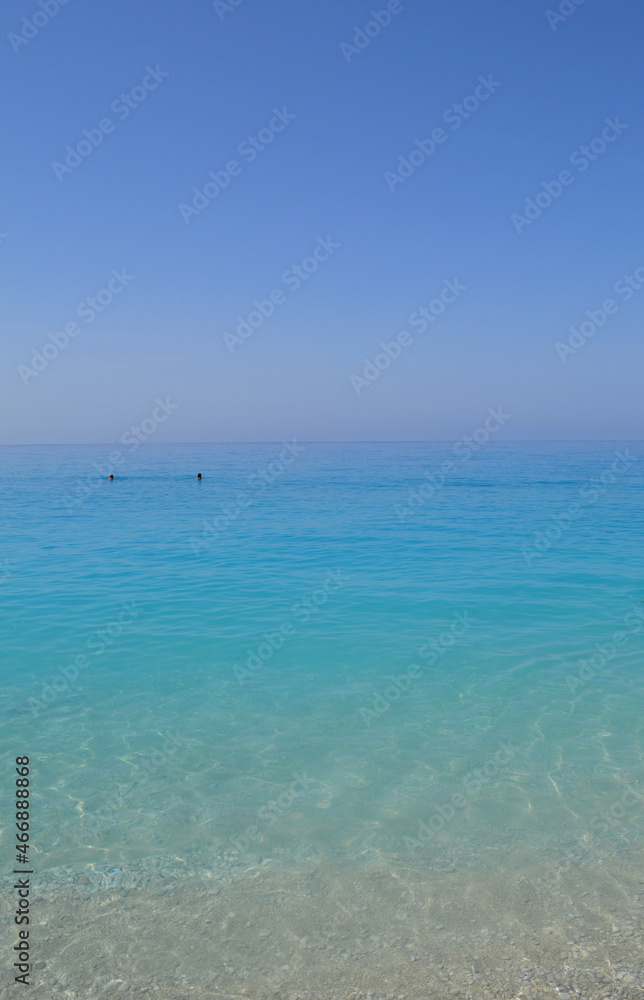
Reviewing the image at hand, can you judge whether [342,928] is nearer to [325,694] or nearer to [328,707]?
[328,707]

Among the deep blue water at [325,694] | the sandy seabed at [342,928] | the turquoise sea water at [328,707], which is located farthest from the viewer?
the deep blue water at [325,694]

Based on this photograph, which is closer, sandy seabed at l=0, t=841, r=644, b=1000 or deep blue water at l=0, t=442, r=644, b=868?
sandy seabed at l=0, t=841, r=644, b=1000

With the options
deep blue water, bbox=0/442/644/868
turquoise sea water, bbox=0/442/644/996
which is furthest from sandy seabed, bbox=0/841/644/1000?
deep blue water, bbox=0/442/644/868

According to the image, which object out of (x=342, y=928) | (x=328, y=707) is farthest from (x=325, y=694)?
(x=342, y=928)

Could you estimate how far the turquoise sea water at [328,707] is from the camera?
7.69 metres

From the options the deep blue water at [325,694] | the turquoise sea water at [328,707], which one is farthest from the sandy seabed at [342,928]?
the deep blue water at [325,694]

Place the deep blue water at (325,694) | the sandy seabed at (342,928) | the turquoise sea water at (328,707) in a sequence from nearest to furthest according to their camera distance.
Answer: the sandy seabed at (342,928), the turquoise sea water at (328,707), the deep blue water at (325,694)

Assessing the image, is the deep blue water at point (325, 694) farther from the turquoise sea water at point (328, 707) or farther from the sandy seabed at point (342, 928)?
the sandy seabed at point (342, 928)

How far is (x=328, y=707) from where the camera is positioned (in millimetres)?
11648

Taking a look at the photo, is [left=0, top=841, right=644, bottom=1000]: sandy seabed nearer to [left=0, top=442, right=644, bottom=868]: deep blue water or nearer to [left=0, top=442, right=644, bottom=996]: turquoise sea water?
[left=0, top=442, right=644, bottom=996]: turquoise sea water

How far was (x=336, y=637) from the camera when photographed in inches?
616

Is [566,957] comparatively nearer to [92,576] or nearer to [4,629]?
[4,629]

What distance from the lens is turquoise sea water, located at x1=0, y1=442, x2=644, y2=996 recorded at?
7.69m

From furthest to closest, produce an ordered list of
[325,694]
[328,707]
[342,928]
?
[325,694], [328,707], [342,928]
